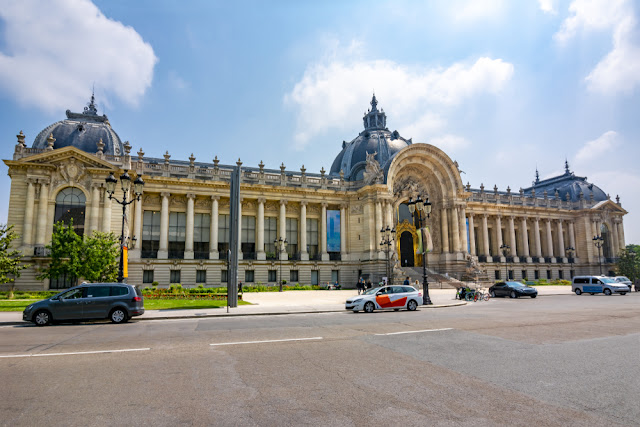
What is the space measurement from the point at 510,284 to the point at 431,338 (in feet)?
84.9

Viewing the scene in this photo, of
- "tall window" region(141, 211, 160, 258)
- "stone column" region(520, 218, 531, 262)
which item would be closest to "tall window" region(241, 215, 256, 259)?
"tall window" region(141, 211, 160, 258)

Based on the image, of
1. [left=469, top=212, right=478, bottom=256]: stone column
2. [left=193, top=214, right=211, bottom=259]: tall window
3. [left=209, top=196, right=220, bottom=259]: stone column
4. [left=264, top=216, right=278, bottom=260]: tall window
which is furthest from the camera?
[left=469, top=212, right=478, bottom=256]: stone column

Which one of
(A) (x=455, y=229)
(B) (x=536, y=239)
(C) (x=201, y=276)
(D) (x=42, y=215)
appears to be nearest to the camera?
(D) (x=42, y=215)

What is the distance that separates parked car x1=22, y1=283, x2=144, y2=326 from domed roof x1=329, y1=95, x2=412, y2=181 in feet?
138

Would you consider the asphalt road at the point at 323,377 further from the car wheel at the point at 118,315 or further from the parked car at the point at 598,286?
the parked car at the point at 598,286

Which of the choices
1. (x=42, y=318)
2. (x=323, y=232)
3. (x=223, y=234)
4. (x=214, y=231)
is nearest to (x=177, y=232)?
(x=214, y=231)

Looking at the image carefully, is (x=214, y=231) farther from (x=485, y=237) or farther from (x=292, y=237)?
(x=485, y=237)

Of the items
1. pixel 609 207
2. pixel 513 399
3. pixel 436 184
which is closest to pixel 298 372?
pixel 513 399

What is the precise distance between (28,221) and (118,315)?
30.4m

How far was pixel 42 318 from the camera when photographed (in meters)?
15.5

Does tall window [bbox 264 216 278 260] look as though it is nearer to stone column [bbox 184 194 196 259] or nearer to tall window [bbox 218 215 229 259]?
tall window [bbox 218 215 229 259]

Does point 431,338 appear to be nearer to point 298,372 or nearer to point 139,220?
point 298,372

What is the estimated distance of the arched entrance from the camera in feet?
174

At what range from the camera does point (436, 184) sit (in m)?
54.6
